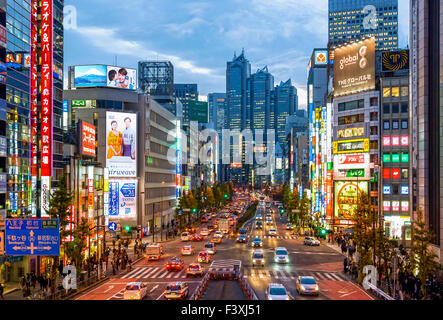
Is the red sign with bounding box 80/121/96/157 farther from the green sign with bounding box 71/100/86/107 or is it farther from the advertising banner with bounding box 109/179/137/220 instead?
the green sign with bounding box 71/100/86/107

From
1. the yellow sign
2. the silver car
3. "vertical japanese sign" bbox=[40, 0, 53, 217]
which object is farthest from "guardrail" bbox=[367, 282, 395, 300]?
the yellow sign

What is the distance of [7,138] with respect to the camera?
39.9 meters

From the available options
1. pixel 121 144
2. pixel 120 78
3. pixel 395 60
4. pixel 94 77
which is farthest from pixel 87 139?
pixel 395 60

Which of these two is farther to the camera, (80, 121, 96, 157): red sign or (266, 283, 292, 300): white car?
(80, 121, 96, 157): red sign

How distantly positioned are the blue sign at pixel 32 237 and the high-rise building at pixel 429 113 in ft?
107

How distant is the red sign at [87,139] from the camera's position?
5379 cm

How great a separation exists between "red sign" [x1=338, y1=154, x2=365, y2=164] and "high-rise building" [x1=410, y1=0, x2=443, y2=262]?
37.6 meters

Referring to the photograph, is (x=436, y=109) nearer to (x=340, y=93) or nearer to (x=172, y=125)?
(x=340, y=93)

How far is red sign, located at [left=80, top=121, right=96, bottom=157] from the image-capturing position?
53.8 meters

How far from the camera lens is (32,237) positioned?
32.3 meters

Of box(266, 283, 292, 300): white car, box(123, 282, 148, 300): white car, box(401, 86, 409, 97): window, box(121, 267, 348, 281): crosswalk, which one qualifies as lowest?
box(121, 267, 348, 281): crosswalk

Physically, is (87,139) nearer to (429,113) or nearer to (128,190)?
(128,190)

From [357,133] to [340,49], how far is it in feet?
55.4

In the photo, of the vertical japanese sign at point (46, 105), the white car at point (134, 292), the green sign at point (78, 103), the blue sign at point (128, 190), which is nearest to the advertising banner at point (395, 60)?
the blue sign at point (128, 190)
